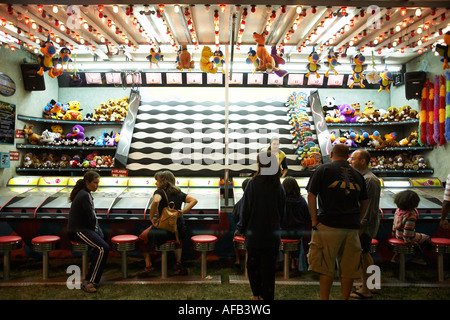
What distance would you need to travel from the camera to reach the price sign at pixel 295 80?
9.12m

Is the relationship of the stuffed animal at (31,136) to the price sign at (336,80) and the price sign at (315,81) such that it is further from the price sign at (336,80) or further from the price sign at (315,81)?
the price sign at (336,80)

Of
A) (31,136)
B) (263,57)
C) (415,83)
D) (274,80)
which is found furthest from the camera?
(274,80)

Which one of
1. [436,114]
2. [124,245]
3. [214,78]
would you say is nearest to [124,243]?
[124,245]

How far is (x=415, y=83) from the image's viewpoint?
24.3ft

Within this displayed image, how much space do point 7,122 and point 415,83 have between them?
8.40 meters

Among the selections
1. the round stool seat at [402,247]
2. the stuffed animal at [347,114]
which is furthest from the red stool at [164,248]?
the stuffed animal at [347,114]

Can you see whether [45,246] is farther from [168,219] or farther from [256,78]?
[256,78]

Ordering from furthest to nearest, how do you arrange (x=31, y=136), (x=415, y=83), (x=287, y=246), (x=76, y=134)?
(x=76, y=134)
(x=415, y=83)
(x=31, y=136)
(x=287, y=246)

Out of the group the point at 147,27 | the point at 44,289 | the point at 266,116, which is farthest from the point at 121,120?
the point at 44,289

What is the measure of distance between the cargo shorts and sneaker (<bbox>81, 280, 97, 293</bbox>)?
2650 mm

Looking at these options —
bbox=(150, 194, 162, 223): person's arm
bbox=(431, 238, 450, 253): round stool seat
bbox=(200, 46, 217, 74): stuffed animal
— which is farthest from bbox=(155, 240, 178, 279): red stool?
bbox=(431, 238, 450, 253): round stool seat

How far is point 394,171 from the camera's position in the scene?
718 cm

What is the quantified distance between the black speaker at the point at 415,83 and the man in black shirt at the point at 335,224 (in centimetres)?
522
